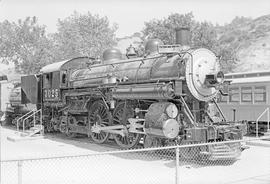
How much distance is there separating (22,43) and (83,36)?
31.3 ft

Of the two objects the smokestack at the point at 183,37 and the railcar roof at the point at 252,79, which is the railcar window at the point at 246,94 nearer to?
the railcar roof at the point at 252,79

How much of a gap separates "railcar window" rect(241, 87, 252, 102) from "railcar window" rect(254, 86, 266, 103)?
0.30m

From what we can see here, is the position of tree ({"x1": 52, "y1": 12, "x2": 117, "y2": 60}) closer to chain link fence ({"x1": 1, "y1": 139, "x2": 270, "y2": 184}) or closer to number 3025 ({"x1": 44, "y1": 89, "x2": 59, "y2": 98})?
A: number 3025 ({"x1": 44, "y1": 89, "x2": 59, "y2": 98})

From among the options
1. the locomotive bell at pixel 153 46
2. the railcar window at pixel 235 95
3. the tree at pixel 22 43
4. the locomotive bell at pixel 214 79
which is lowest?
the railcar window at pixel 235 95

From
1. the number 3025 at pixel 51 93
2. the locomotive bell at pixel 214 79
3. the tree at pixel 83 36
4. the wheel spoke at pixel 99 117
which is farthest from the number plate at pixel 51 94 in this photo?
the tree at pixel 83 36

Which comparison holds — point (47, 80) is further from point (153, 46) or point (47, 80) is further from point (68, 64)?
point (153, 46)

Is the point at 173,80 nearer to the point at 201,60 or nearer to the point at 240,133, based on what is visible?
the point at 201,60

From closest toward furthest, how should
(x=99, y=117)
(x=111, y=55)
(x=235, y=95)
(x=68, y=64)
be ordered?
1. (x=99, y=117)
2. (x=111, y=55)
3. (x=68, y=64)
4. (x=235, y=95)

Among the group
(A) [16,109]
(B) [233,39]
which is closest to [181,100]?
(A) [16,109]

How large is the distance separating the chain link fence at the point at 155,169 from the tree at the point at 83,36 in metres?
29.0

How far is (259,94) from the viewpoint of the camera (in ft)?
53.6

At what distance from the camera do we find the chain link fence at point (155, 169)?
797cm

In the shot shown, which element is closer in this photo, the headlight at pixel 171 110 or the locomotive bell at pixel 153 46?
the headlight at pixel 171 110

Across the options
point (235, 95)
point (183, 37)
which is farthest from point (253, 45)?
point (183, 37)
